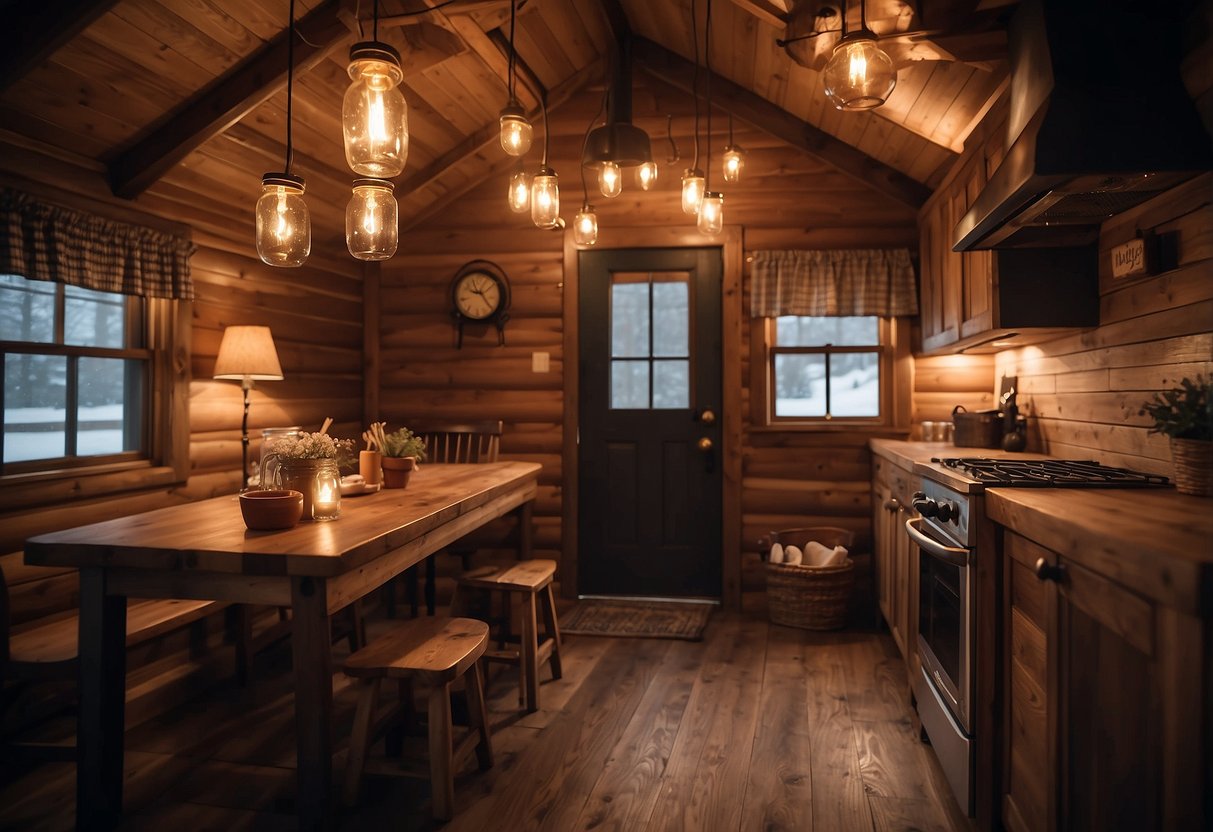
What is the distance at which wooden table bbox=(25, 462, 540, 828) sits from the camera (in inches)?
77.1

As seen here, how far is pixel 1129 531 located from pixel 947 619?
1031 mm

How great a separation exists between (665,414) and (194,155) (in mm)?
2715

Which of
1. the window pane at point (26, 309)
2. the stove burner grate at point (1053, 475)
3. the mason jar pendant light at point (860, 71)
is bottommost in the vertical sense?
the stove burner grate at point (1053, 475)

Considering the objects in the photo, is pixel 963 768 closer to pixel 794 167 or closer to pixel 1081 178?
pixel 1081 178

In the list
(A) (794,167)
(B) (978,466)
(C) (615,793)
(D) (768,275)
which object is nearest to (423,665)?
(C) (615,793)

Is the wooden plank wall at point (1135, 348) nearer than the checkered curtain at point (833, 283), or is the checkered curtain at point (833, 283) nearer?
the wooden plank wall at point (1135, 348)

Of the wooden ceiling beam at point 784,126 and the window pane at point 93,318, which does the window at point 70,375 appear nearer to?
the window pane at point 93,318

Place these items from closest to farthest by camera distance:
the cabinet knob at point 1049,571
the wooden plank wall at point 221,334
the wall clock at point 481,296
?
1. the cabinet knob at point 1049,571
2. the wooden plank wall at point 221,334
3. the wall clock at point 481,296

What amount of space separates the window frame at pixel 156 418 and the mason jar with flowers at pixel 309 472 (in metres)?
1.06

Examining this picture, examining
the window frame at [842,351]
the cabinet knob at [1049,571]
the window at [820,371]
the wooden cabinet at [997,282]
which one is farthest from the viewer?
the window at [820,371]

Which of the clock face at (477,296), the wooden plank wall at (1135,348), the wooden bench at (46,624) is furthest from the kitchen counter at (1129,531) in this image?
the clock face at (477,296)

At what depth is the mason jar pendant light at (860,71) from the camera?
6.70 ft

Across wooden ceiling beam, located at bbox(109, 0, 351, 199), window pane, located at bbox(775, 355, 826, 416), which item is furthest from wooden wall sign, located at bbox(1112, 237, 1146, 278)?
wooden ceiling beam, located at bbox(109, 0, 351, 199)

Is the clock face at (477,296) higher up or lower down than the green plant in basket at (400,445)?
higher up
